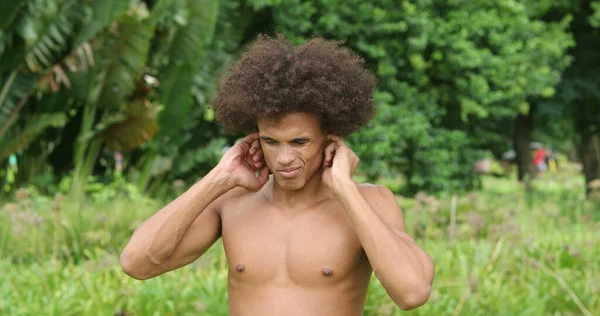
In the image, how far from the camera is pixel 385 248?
246 centimetres

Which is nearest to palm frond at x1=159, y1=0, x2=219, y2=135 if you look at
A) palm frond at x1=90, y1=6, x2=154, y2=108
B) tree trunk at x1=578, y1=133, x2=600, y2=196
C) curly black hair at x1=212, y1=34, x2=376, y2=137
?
palm frond at x1=90, y1=6, x2=154, y2=108

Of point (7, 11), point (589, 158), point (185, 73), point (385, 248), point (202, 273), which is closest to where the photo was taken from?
point (385, 248)

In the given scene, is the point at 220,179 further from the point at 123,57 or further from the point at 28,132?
the point at 28,132

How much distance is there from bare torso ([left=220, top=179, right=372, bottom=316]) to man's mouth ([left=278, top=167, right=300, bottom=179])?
201 millimetres

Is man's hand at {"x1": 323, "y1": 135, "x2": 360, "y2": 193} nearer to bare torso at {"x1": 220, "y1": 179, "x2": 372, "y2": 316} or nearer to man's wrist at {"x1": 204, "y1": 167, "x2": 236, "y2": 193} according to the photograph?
bare torso at {"x1": 220, "y1": 179, "x2": 372, "y2": 316}

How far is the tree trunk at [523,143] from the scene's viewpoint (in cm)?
1880

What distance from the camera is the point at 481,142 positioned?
1528 cm

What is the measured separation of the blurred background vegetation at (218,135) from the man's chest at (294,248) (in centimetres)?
205

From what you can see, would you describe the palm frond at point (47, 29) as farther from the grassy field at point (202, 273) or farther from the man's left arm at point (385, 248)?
the man's left arm at point (385, 248)

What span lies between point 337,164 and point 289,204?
28 centimetres

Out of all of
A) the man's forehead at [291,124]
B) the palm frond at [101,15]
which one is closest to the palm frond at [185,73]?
the palm frond at [101,15]

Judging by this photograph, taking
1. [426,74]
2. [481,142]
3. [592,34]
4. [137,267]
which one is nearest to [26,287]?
[137,267]

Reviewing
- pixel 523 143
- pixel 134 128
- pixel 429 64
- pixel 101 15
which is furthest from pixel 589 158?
pixel 101 15

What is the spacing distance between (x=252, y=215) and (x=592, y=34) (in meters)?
16.3
